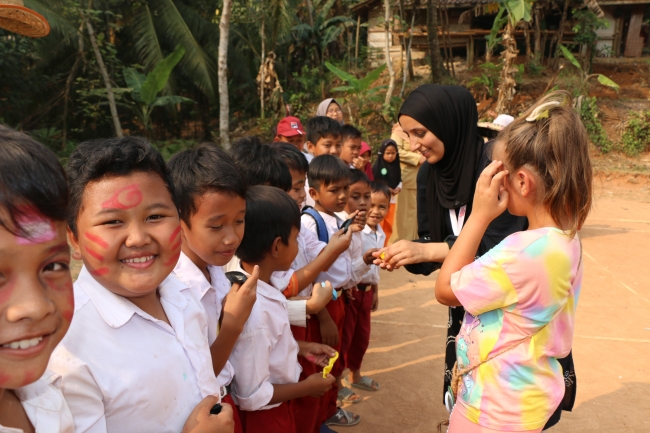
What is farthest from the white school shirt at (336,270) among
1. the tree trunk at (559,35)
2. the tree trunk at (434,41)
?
the tree trunk at (559,35)

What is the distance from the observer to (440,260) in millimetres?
2312

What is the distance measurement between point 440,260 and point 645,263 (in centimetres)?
562

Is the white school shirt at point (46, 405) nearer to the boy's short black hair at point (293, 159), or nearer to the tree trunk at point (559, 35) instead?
the boy's short black hair at point (293, 159)

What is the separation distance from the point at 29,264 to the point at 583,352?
14.6 ft

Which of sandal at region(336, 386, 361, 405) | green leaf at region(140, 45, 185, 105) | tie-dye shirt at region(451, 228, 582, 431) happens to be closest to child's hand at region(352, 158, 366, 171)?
sandal at region(336, 386, 361, 405)

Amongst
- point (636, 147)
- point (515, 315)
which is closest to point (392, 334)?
point (515, 315)

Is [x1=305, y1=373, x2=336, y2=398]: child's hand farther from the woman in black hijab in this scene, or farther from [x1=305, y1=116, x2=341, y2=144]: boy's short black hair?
[x1=305, y1=116, x2=341, y2=144]: boy's short black hair

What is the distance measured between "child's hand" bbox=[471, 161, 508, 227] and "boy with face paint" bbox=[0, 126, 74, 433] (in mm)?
1340

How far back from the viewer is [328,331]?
2613mm

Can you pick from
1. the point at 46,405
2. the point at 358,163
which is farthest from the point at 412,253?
the point at 358,163

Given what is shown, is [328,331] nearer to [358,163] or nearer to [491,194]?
[491,194]

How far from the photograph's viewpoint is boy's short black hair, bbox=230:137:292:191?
276 cm

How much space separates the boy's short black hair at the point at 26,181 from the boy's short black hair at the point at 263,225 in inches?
46.8

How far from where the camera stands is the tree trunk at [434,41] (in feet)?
44.0
